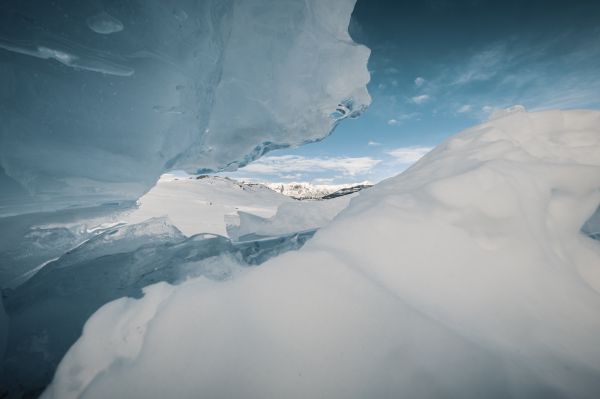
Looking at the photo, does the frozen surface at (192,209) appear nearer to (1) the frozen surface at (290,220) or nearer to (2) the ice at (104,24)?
(1) the frozen surface at (290,220)

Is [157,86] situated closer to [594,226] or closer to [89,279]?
[89,279]

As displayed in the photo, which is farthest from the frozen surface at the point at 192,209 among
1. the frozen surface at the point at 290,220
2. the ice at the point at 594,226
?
the ice at the point at 594,226

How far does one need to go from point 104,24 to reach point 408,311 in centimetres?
393

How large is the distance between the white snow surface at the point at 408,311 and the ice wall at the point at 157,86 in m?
2.80

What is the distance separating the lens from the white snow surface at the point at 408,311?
46.3 inches

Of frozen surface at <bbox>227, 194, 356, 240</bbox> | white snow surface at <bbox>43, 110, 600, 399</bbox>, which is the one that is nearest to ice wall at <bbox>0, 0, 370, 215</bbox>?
frozen surface at <bbox>227, 194, 356, 240</bbox>

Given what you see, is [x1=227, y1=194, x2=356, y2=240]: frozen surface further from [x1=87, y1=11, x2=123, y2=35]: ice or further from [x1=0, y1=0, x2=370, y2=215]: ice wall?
[x1=87, y1=11, x2=123, y2=35]: ice

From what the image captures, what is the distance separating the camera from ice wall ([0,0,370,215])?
8.98 ft

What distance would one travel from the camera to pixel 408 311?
146cm

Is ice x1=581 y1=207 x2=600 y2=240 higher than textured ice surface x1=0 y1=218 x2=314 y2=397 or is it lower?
higher

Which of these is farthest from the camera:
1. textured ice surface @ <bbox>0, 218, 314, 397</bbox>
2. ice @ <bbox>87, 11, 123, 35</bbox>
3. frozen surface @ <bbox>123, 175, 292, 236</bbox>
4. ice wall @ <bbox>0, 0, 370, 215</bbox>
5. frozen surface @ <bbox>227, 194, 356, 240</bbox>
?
frozen surface @ <bbox>123, 175, 292, 236</bbox>

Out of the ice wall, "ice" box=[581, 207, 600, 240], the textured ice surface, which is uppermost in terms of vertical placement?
the ice wall

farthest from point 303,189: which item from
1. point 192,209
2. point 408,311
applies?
point 408,311

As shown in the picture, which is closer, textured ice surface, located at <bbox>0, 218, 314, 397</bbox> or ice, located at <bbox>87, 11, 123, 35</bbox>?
textured ice surface, located at <bbox>0, 218, 314, 397</bbox>
